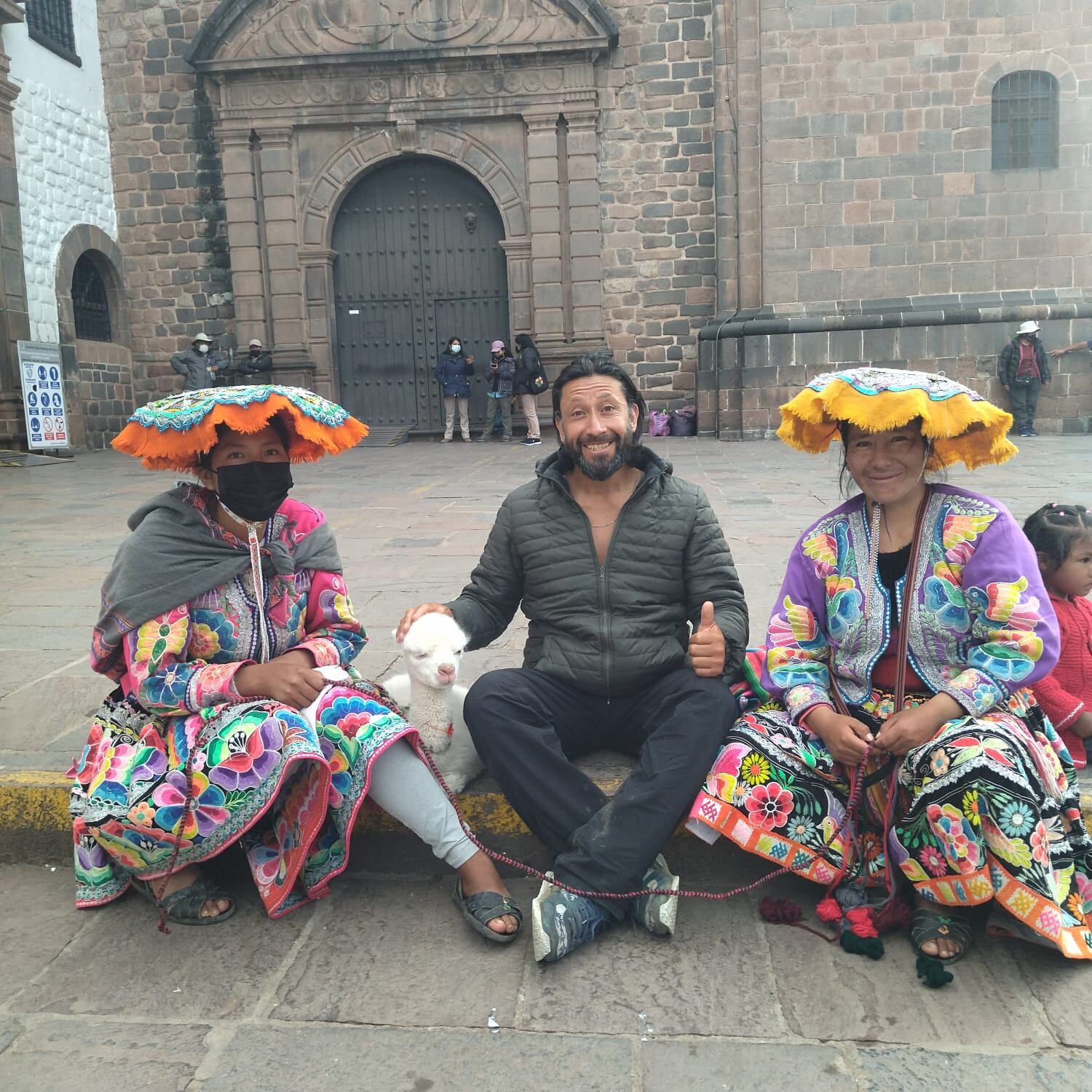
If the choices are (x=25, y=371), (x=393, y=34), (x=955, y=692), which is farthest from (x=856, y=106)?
(x=955, y=692)

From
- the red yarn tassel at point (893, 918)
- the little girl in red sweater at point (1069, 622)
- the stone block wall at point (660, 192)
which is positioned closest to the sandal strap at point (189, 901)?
the red yarn tassel at point (893, 918)

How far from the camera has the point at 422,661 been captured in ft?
9.11

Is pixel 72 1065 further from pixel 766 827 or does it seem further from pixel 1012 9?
pixel 1012 9

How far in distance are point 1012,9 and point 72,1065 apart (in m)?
15.9

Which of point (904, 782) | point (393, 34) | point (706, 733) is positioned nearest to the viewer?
point (904, 782)

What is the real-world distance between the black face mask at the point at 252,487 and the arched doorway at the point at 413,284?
13729 mm

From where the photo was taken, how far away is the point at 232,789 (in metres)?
2.50

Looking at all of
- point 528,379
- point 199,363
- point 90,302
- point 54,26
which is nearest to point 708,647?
point 528,379

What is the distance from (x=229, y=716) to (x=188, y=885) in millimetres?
500

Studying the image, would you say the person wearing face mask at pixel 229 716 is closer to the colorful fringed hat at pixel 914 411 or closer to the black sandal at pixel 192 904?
the black sandal at pixel 192 904

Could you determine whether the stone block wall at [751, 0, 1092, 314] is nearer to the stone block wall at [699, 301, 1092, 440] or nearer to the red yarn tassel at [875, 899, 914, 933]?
the stone block wall at [699, 301, 1092, 440]

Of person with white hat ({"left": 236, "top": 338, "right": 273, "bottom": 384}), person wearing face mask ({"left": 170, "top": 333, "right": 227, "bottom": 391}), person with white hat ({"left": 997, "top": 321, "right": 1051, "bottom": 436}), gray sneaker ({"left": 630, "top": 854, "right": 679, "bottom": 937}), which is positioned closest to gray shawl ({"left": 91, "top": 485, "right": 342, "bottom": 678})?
gray sneaker ({"left": 630, "top": 854, "right": 679, "bottom": 937})

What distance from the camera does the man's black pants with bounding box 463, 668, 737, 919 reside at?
98.3 inches

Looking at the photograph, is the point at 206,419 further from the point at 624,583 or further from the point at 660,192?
the point at 660,192
